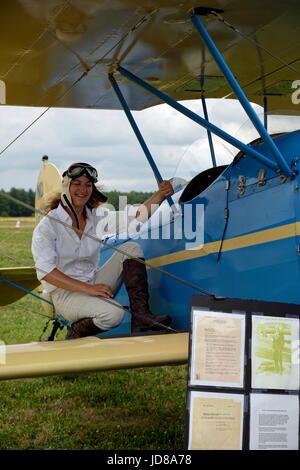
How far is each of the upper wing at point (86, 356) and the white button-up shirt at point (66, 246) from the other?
711 mm

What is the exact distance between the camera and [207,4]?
10.4 feet

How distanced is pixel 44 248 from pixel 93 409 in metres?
1.64

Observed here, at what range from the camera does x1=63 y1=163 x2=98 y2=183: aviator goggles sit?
3.95 metres

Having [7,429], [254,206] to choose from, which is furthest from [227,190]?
[7,429]

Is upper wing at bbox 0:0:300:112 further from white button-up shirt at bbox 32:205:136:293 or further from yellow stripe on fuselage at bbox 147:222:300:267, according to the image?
white button-up shirt at bbox 32:205:136:293

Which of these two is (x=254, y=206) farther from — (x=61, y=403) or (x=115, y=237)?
(x=61, y=403)

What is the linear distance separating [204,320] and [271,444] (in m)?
0.55

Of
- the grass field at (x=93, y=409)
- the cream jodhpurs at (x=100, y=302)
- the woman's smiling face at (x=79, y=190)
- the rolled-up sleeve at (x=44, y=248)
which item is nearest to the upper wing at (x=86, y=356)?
the cream jodhpurs at (x=100, y=302)

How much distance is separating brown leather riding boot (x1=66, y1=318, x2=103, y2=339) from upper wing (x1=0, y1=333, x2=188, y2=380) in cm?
40

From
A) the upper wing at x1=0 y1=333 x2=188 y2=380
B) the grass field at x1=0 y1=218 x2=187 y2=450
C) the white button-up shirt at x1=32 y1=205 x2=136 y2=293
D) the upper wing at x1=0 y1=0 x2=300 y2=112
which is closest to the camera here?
the upper wing at x1=0 y1=333 x2=188 y2=380

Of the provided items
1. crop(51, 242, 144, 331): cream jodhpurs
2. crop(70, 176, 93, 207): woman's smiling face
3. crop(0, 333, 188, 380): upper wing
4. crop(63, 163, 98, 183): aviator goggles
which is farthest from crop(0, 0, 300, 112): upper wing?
crop(0, 333, 188, 380): upper wing

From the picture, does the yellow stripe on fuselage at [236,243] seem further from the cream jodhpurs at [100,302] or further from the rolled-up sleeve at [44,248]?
the rolled-up sleeve at [44,248]

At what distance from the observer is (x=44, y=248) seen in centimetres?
372

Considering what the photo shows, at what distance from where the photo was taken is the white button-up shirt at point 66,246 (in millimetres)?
3717
